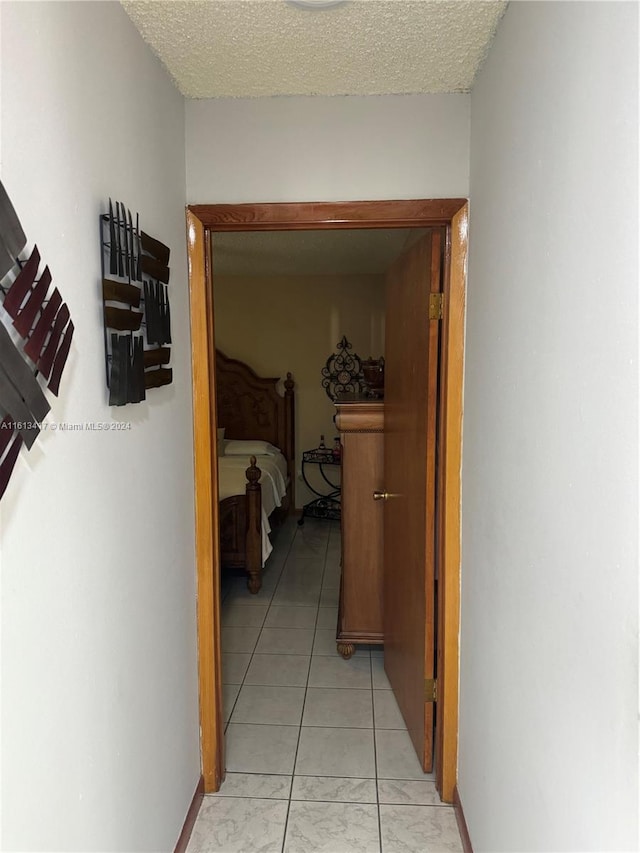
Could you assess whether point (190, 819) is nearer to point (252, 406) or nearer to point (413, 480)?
point (413, 480)

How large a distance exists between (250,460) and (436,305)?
244 centimetres

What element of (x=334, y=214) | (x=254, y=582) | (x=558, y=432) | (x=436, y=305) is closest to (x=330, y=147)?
(x=334, y=214)

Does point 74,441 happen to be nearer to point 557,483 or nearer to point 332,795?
point 557,483

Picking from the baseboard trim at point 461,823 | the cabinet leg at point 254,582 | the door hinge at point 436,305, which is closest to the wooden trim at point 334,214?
the door hinge at point 436,305

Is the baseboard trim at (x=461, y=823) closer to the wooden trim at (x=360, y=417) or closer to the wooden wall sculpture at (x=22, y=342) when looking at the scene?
the wooden trim at (x=360, y=417)

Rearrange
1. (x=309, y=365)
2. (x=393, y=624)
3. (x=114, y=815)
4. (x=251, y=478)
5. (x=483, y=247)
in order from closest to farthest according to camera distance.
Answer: (x=114, y=815) < (x=483, y=247) < (x=393, y=624) < (x=251, y=478) < (x=309, y=365)

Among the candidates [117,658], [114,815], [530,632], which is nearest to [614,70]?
[530,632]

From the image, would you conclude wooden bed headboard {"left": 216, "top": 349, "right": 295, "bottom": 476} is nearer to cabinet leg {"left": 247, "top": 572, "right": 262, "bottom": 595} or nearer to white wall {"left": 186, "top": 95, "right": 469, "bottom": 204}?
cabinet leg {"left": 247, "top": 572, "right": 262, "bottom": 595}

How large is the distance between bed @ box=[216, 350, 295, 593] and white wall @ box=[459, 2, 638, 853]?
2363mm

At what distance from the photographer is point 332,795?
6.87 ft

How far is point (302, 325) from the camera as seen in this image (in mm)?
5492

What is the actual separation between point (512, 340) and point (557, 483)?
1.41 feet

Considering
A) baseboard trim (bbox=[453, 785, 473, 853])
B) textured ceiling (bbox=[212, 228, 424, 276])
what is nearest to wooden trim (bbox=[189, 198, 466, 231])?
textured ceiling (bbox=[212, 228, 424, 276])

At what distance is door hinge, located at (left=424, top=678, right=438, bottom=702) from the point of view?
2.11 m
